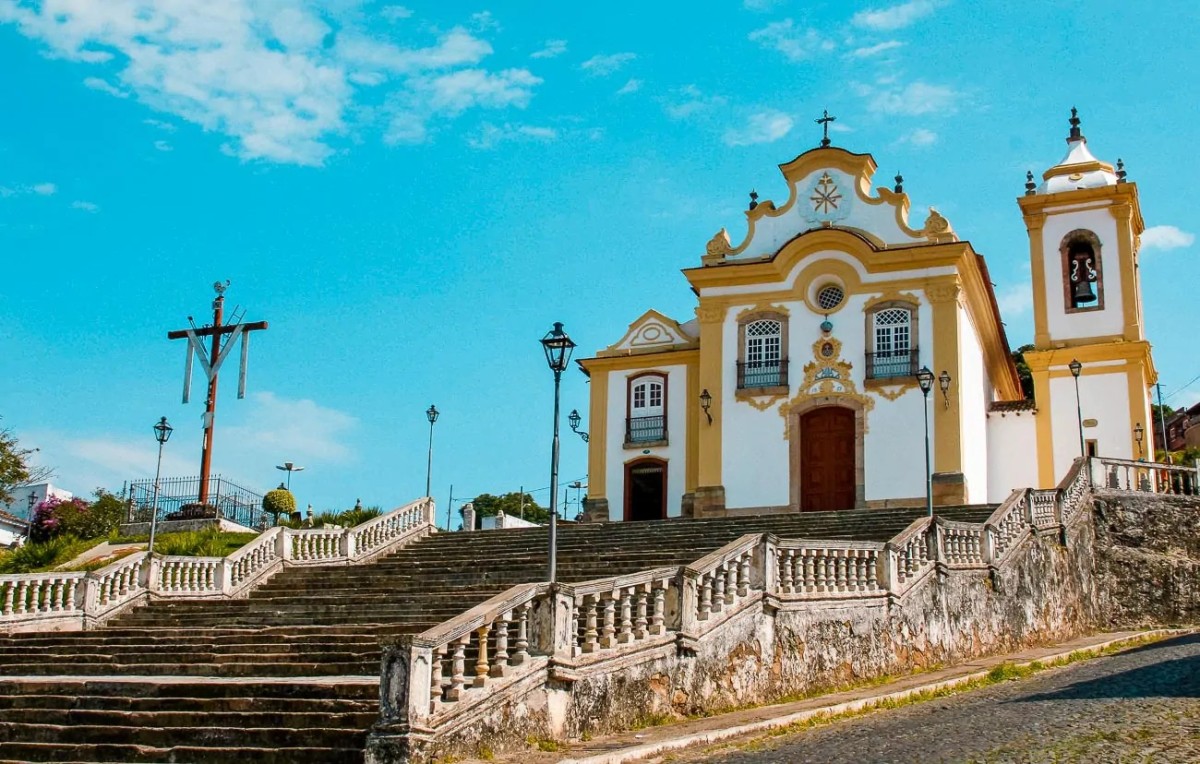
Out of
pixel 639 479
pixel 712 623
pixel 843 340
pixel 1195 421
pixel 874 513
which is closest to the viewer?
pixel 712 623

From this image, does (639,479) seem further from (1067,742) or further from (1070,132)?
(1067,742)

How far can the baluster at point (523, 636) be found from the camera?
11.1 metres

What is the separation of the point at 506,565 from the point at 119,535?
53.9 ft

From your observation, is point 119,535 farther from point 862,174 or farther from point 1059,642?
point 1059,642

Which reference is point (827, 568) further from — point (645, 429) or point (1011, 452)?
point (1011, 452)

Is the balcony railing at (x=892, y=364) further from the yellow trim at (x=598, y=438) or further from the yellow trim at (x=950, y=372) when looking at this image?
the yellow trim at (x=598, y=438)

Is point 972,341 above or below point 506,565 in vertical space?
above

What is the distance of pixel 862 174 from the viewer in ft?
100

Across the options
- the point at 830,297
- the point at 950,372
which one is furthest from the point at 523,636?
the point at 830,297

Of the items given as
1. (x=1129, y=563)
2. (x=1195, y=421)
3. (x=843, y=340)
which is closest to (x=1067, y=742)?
(x=1129, y=563)

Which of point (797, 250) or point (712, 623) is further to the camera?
point (797, 250)

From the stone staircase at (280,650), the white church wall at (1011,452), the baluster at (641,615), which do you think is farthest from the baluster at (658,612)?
the white church wall at (1011,452)

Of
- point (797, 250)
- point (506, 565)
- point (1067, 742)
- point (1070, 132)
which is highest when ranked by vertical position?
point (1070, 132)

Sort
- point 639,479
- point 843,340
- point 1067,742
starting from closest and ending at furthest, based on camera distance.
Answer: point 1067,742
point 843,340
point 639,479
